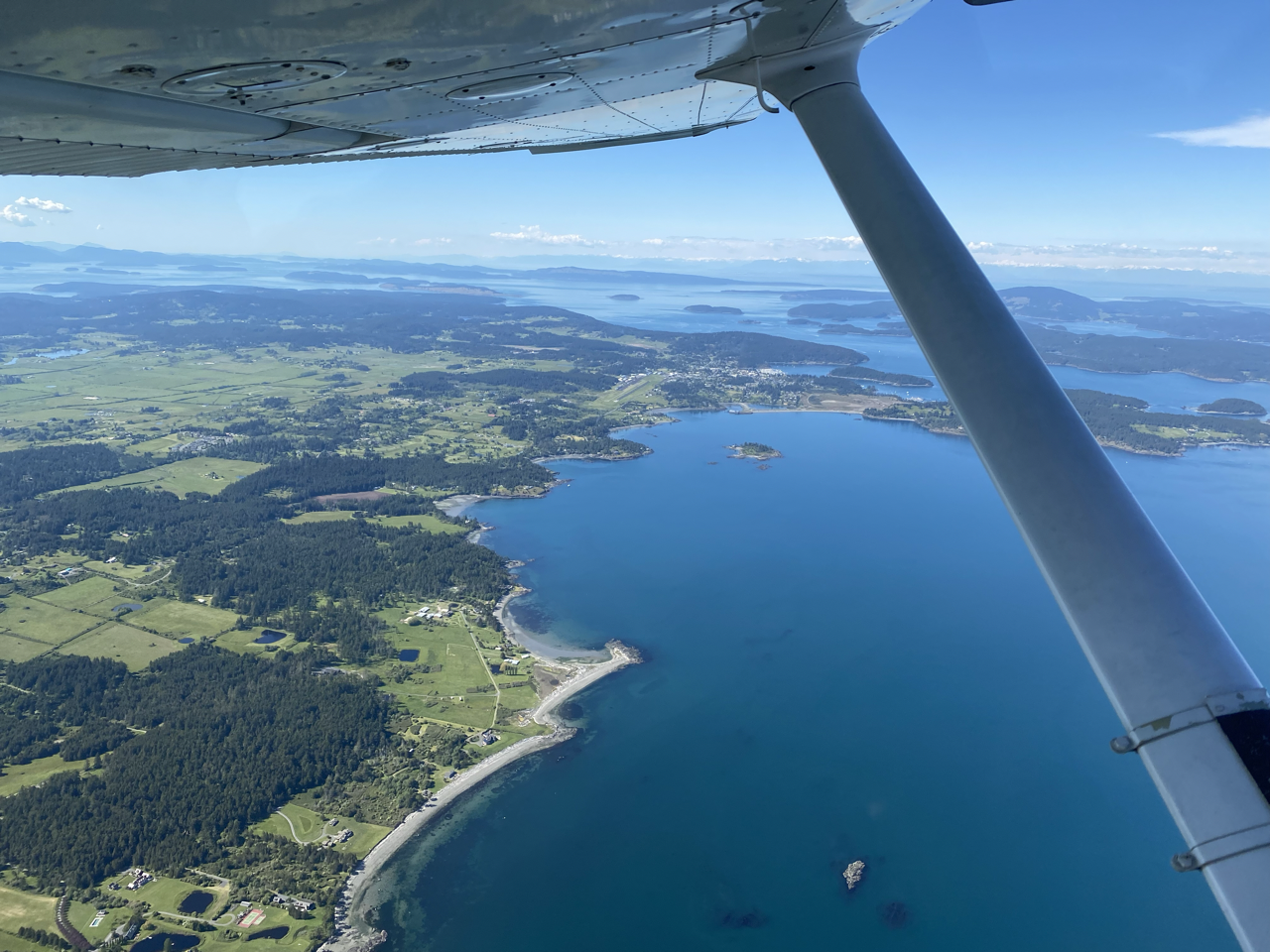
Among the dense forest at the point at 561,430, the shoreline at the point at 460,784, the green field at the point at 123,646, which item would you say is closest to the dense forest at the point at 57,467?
the green field at the point at 123,646

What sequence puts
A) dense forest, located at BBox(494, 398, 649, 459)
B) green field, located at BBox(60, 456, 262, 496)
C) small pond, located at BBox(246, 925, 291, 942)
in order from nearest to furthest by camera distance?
small pond, located at BBox(246, 925, 291, 942) < green field, located at BBox(60, 456, 262, 496) < dense forest, located at BBox(494, 398, 649, 459)

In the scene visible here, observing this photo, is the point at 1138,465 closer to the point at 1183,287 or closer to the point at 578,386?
the point at 578,386

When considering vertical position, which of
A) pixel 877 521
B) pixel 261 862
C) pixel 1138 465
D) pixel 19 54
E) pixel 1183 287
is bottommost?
pixel 261 862

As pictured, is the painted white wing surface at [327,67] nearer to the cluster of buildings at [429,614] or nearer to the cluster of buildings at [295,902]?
the cluster of buildings at [295,902]

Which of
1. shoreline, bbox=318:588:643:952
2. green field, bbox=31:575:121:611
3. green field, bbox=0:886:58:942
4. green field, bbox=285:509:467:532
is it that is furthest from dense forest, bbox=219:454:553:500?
green field, bbox=0:886:58:942

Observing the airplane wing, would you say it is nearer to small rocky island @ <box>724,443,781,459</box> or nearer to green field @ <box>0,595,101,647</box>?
green field @ <box>0,595,101,647</box>

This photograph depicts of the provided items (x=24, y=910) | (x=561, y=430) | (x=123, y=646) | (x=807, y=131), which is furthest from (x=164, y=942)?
(x=561, y=430)

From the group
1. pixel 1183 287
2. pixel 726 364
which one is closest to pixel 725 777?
pixel 726 364
